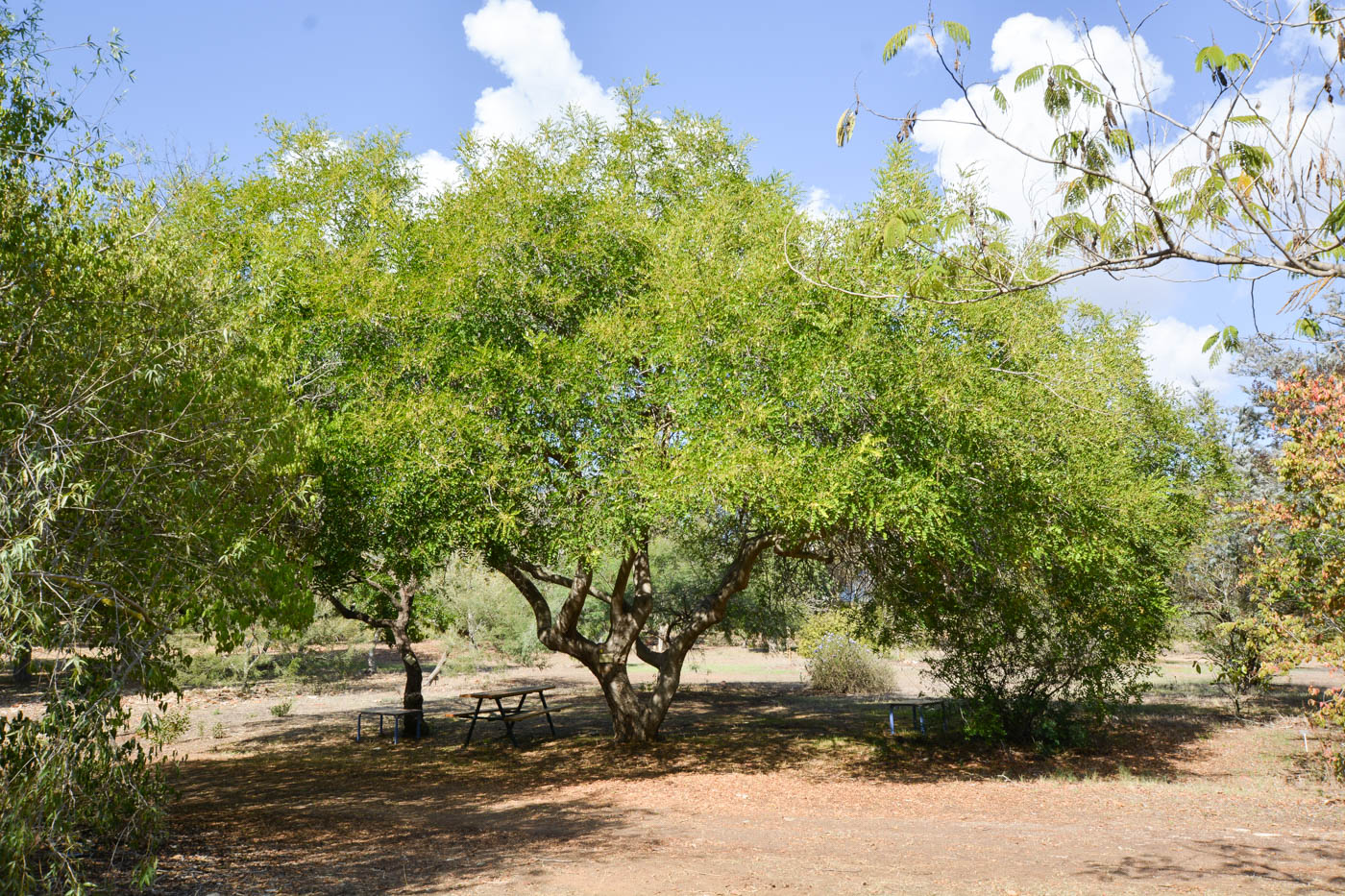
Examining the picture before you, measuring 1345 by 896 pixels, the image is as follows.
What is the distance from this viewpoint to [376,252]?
13211 mm

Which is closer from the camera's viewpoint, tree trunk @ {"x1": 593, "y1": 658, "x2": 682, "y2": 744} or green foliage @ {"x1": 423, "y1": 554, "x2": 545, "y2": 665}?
tree trunk @ {"x1": 593, "y1": 658, "x2": 682, "y2": 744}

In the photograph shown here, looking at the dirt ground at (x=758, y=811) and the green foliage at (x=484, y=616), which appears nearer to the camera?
the dirt ground at (x=758, y=811)

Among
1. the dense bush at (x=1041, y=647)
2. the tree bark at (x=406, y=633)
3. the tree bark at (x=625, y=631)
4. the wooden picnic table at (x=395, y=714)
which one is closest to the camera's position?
the dense bush at (x=1041, y=647)

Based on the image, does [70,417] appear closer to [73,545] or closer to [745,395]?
[73,545]

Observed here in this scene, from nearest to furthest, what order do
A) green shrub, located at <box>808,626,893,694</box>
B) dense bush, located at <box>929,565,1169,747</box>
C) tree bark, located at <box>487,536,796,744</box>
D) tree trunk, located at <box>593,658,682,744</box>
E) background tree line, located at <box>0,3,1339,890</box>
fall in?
background tree line, located at <box>0,3,1339,890</box>
dense bush, located at <box>929,565,1169,747</box>
tree bark, located at <box>487,536,796,744</box>
tree trunk, located at <box>593,658,682,744</box>
green shrub, located at <box>808,626,893,694</box>

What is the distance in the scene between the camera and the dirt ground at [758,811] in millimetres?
6891

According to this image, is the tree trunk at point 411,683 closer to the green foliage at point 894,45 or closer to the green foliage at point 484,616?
the green foliage at point 484,616

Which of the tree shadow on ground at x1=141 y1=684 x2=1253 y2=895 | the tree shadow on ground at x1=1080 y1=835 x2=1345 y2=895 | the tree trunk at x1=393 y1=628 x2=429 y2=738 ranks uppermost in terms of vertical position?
the tree trunk at x1=393 y1=628 x2=429 y2=738

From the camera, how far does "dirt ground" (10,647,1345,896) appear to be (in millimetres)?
6891

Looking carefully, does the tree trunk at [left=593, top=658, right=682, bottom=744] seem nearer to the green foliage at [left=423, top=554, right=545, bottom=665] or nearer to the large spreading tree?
the large spreading tree

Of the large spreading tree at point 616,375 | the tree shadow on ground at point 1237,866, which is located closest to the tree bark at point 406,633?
the large spreading tree at point 616,375

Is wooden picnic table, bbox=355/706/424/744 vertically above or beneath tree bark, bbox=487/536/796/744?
beneath

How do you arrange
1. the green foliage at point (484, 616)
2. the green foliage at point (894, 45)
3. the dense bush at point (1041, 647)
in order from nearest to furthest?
the green foliage at point (894, 45)
the dense bush at point (1041, 647)
the green foliage at point (484, 616)

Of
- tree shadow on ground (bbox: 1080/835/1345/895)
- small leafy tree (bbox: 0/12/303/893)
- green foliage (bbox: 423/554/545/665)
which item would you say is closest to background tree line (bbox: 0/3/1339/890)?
small leafy tree (bbox: 0/12/303/893)
